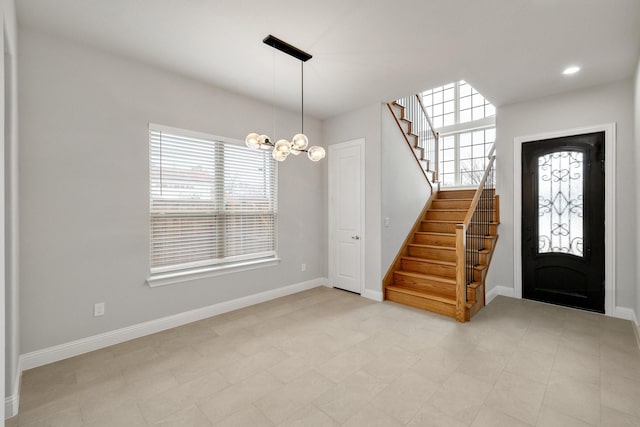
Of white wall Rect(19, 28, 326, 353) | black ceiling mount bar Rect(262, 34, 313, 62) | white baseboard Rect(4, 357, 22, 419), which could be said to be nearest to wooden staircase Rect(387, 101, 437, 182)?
black ceiling mount bar Rect(262, 34, 313, 62)

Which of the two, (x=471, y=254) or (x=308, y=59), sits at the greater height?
(x=308, y=59)

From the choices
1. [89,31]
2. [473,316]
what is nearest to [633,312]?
[473,316]

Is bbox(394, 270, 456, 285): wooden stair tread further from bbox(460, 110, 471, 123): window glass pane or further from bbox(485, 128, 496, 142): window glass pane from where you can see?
bbox(460, 110, 471, 123): window glass pane

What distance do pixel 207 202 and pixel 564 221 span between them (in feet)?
15.0

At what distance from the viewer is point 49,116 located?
2.64 m

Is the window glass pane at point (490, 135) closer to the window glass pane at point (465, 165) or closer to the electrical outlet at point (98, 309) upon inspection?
the window glass pane at point (465, 165)

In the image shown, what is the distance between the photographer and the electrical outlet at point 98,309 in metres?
2.87

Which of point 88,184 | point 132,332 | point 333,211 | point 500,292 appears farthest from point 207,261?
point 500,292

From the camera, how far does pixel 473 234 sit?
13.2 feet

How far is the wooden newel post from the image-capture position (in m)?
3.51

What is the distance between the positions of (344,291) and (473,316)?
1.84 meters

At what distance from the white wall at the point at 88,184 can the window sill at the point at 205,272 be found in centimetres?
9

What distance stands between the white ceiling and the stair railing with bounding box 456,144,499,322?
4.59 feet

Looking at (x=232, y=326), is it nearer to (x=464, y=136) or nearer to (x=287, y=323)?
(x=287, y=323)
